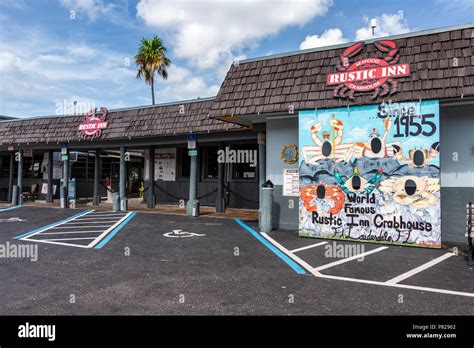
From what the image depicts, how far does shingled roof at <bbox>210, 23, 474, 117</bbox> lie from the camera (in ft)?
25.6

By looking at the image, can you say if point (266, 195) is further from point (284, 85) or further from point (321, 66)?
point (321, 66)

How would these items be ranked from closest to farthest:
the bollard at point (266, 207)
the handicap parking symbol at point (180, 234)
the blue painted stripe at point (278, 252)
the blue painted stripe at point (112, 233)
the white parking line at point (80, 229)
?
the blue painted stripe at point (278, 252) → the blue painted stripe at point (112, 233) → the white parking line at point (80, 229) → the handicap parking symbol at point (180, 234) → the bollard at point (266, 207)

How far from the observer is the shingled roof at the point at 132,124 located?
1395 centimetres

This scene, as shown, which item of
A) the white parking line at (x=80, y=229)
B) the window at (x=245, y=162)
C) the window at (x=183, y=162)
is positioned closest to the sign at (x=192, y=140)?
the window at (x=245, y=162)

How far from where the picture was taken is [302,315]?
412 cm

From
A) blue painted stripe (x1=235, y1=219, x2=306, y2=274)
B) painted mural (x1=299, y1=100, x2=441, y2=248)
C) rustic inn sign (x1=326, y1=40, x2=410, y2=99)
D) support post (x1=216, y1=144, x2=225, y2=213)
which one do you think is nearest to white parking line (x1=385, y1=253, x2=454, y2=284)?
painted mural (x1=299, y1=100, x2=441, y2=248)

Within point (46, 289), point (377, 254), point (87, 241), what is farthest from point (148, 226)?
point (377, 254)

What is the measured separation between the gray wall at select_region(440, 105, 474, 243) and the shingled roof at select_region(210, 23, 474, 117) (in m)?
1.23

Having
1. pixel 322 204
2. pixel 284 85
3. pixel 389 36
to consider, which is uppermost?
pixel 389 36

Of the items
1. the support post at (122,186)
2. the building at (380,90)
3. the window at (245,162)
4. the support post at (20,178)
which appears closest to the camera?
the building at (380,90)

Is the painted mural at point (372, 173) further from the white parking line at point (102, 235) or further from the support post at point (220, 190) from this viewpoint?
the support post at point (220, 190)

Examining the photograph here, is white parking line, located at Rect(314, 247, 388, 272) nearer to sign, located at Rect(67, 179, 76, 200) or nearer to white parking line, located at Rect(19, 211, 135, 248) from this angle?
white parking line, located at Rect(19, 211, 135, 248)

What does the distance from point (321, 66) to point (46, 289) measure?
7.96 m

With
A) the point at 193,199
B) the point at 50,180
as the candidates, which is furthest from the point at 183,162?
the point at 50,180
